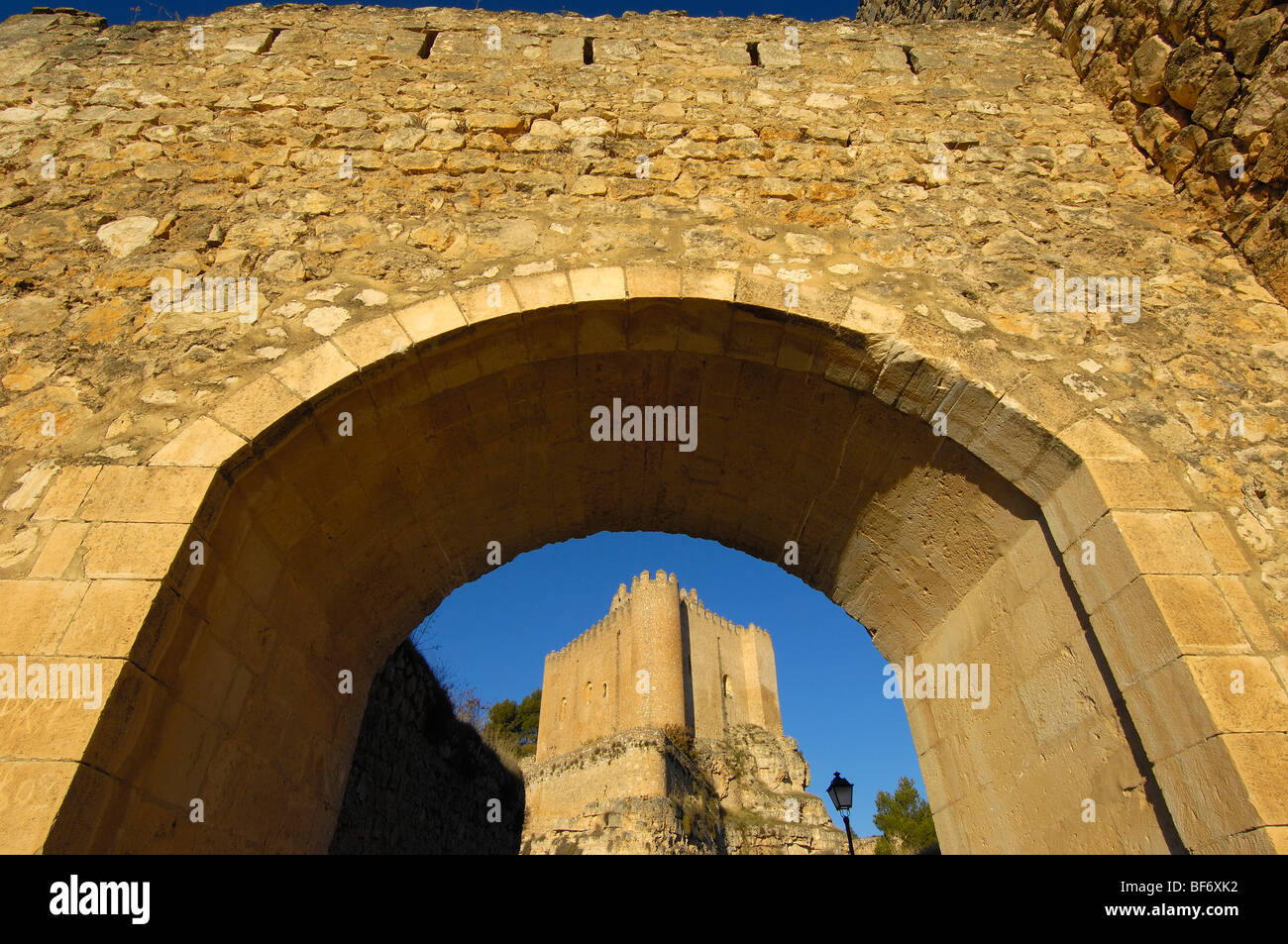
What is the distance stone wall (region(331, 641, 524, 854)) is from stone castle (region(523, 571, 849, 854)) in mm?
12428

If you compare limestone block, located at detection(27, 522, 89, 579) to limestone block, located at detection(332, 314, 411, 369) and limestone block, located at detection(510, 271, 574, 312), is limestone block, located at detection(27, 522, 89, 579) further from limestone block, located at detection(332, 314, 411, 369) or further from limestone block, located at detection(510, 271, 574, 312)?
limestone block, located at detection(510, 271, 574, 312)

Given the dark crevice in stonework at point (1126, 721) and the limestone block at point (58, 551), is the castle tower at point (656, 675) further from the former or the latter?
the limestone block at point (58, 551)

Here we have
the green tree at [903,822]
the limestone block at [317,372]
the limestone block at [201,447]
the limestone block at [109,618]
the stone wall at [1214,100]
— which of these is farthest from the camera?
the green tree at [903,822]

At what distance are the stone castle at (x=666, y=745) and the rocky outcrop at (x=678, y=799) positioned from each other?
4 cm

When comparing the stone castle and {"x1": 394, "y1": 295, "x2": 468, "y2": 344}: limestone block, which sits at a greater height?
the stone castle

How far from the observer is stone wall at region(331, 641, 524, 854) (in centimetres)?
499

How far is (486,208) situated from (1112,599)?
326cm

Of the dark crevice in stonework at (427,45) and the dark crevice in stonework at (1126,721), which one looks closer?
the dark crevice in stonework at (1126,721)

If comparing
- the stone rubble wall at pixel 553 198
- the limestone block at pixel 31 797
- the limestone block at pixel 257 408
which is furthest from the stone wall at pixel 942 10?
the limestone block at pixel 31 797

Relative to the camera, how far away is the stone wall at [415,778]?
499 centimetres

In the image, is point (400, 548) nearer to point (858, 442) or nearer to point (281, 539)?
point (281, 539)

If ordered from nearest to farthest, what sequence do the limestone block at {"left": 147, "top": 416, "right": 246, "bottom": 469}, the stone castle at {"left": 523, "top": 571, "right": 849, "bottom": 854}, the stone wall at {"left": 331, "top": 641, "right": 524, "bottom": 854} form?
the limestone block at {"left": 147, "top": 416, "right": 246, "bottom": 469}
the stone wall at {"left": 331, "top": 641, "right": 524, "bottom": 854}
the stone castle at {"left": 523, "top": 571, "right": 849, "bottom": 854}

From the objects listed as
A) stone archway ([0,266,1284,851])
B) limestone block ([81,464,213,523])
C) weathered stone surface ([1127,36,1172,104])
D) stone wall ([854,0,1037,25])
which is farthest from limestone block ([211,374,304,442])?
weathered stone surface ([1127,36,1172,104])

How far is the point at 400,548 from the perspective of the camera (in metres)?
4.00
